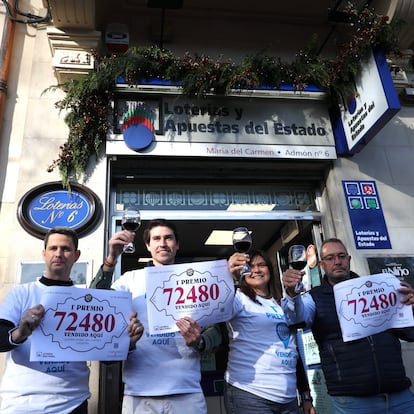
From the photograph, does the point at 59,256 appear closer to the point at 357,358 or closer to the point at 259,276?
the point at 259,276

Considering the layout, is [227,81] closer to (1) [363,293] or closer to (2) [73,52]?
(2) [73,52]

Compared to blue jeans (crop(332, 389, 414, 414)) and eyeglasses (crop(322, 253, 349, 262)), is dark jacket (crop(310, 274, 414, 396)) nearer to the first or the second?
blue jeans (crop(332, 389, 414, 414))

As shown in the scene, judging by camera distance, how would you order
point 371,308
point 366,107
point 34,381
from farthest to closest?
point 366,107 < point 371,308 < point 34,381

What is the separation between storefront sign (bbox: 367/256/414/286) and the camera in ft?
14.0

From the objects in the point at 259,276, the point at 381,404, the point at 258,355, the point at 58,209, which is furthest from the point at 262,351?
the point at 58,209

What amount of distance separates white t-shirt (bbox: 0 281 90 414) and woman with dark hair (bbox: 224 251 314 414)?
856 mm

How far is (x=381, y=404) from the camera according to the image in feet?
7.79

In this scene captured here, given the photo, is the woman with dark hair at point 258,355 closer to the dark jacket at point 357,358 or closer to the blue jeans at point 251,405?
the blue jeans at point 251,405

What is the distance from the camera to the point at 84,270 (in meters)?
3.78

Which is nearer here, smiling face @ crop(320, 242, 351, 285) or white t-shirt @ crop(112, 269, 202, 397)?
white t-shirt @ crop(112, 269, 202, 397)

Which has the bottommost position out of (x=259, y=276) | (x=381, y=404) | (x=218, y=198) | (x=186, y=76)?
(x=381, y=404)

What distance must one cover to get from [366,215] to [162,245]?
296cm

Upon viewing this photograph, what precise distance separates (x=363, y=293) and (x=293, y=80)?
9.76 feet

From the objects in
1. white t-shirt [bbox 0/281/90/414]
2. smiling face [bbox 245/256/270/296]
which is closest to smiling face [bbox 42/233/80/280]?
white t-shirt [bbox 0/281/90/414]
